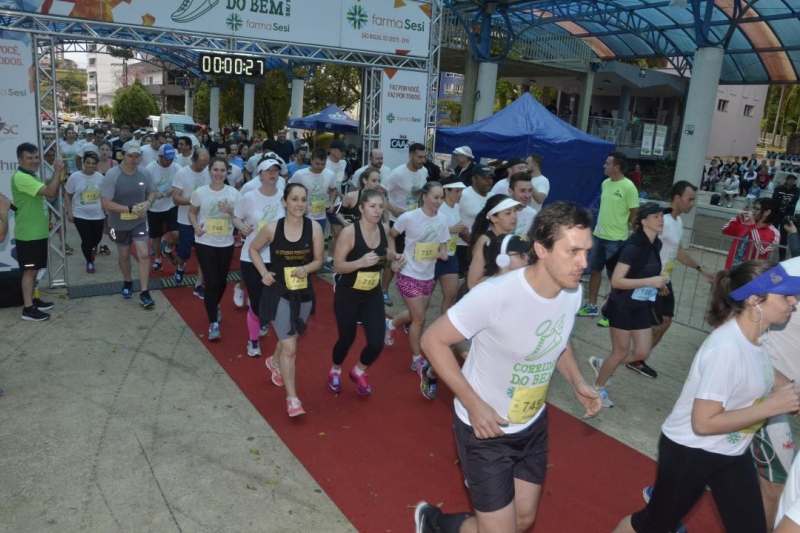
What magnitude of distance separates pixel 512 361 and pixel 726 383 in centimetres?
90

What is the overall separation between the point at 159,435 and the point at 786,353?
424cm

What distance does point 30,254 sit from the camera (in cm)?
688

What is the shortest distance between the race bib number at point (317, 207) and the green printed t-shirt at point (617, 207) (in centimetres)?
380

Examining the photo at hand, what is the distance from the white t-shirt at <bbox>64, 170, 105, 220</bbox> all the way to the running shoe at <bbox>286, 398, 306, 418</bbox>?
5.25m

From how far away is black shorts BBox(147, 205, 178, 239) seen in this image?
29.2 ft

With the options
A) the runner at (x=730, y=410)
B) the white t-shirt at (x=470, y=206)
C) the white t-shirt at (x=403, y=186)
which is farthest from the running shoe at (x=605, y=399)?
the white t-shirt at (x=403, y=186)

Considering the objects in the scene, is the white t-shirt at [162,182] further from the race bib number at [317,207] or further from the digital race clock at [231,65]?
the race bib number at [317,207]

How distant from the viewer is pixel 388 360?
654cm

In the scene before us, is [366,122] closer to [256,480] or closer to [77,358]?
[77,358]

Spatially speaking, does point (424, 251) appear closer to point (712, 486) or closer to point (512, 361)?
point (512, 361)

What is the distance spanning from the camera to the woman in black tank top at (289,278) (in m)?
4.90

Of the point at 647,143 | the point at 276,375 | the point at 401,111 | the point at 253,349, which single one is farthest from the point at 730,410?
the point at 647,143

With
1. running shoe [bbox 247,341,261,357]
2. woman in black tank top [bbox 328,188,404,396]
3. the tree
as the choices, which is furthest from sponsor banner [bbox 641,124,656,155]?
the tree

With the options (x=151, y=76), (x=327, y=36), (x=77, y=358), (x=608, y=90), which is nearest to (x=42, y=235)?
(x=77, y=358)
